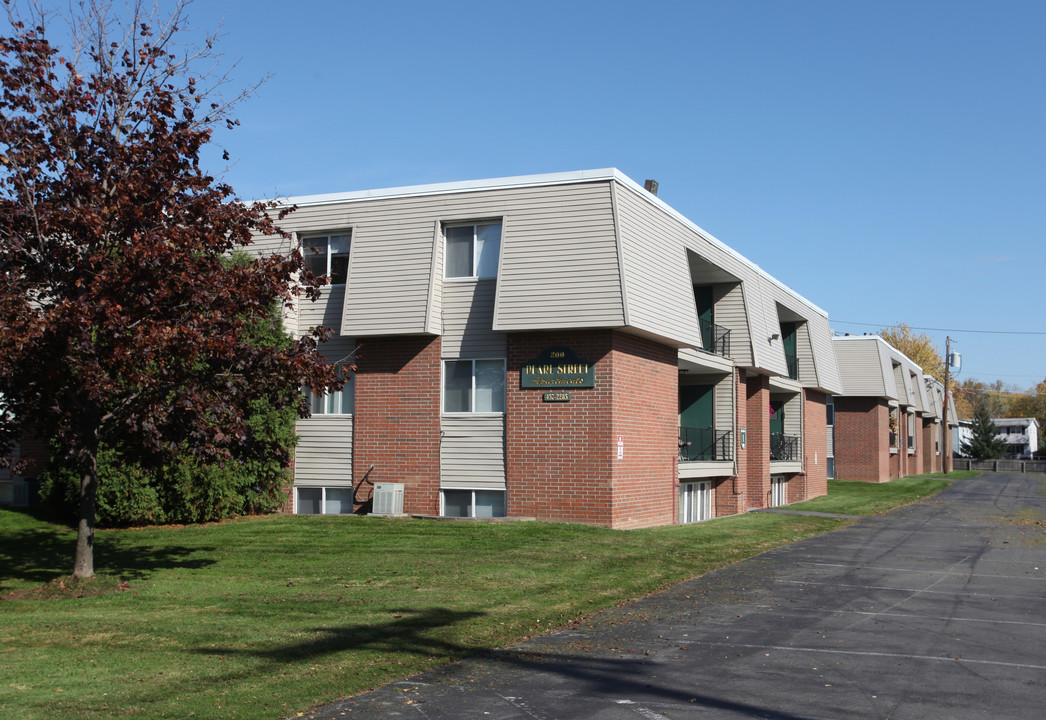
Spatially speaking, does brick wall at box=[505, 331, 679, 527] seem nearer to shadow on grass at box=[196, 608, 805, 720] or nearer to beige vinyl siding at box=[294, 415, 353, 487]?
beige vinyl siding at box=[294, 415, 353, 487]

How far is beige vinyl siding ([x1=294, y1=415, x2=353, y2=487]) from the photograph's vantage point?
23391mm

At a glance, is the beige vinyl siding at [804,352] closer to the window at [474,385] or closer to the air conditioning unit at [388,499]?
the window at [474,385]

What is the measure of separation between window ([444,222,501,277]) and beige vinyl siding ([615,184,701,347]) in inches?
118

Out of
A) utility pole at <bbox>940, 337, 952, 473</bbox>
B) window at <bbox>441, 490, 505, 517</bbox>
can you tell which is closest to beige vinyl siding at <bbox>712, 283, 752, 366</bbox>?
window at <bbox>441, 490, 505, 517</bbox>

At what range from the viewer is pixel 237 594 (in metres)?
13.2

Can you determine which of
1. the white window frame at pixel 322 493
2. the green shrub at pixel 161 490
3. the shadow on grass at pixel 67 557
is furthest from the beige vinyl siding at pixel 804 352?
the shadow on grass at pixel 67 557

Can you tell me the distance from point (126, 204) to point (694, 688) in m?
8.94

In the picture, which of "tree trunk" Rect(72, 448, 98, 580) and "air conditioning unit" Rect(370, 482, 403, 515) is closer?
"tree trunk" Rect(72, 448, 98, 580)

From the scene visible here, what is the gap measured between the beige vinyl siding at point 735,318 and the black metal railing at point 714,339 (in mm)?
150

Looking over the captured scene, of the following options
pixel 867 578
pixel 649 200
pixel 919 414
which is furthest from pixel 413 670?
pixel 919 414

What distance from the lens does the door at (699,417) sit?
29219mm

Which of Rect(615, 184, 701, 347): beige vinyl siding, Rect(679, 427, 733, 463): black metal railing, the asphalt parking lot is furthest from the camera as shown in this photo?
Rect(679, 427, 733, 463): black metal railing

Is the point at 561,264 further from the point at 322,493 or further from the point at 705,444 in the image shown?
the point at 705,444

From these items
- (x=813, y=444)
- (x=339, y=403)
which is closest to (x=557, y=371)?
(x=339, y=403)
